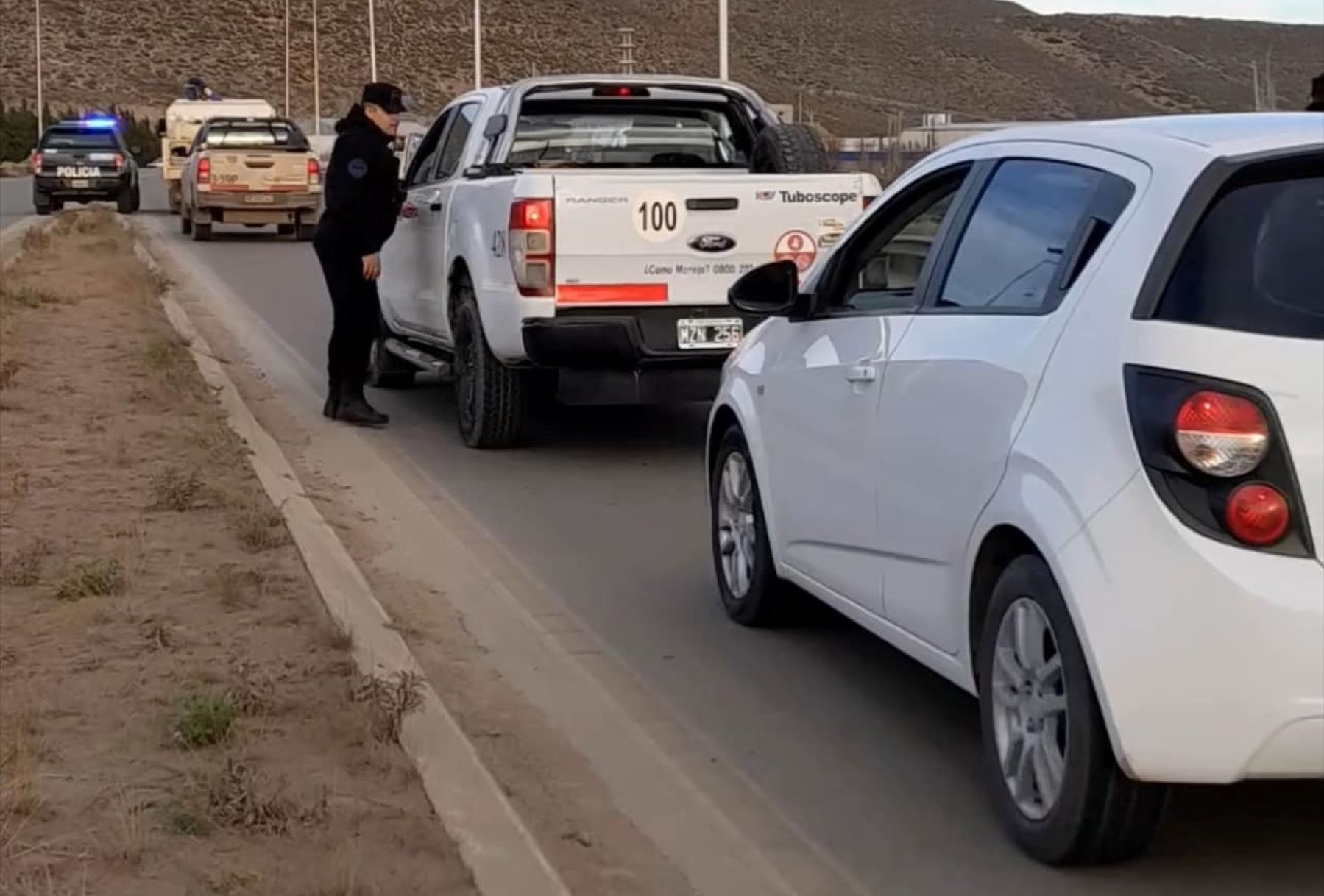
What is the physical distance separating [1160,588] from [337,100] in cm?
9688

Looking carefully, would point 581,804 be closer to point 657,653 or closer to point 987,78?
point 657,653

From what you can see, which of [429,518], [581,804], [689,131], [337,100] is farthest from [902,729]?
[337,100]

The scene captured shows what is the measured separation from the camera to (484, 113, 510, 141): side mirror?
1132 centimetres

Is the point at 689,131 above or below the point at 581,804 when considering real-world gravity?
above

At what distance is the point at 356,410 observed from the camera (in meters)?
12.2

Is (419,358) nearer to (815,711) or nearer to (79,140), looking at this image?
(815,711)

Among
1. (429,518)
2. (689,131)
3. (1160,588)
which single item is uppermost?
(689,131)

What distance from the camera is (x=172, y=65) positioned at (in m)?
103

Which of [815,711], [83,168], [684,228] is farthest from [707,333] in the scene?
[83,168]

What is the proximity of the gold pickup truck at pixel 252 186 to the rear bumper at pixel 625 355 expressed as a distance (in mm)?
20041

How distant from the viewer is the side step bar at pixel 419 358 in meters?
11.9

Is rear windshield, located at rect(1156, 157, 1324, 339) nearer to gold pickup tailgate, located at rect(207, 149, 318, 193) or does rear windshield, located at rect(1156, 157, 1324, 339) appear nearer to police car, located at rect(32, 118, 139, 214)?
gold pickup tailgate, located at rect(207, 149, 318, 193)

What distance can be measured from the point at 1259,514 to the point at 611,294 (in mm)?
6159

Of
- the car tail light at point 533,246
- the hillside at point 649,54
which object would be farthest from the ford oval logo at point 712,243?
the hillside at point 649,54
